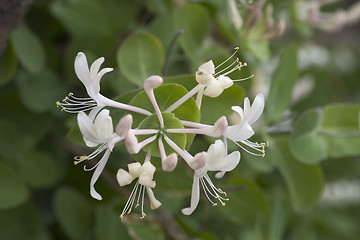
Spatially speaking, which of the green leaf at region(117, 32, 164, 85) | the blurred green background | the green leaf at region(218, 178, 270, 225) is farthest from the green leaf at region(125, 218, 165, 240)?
the green leaf at region(117, 32, 164, 85)

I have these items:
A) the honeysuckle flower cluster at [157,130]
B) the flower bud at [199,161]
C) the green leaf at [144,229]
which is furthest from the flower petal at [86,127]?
A: the green leaf at [144,229]

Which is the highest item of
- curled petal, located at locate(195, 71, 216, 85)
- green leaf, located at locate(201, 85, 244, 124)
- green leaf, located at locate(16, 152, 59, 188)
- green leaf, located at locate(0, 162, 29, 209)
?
curled petal, located at locate(195, 71, 216, 85)

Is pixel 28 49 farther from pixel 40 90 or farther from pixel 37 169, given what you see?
pixel 37 169

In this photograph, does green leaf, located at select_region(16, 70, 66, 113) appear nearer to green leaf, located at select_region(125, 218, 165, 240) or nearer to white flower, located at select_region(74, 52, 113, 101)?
green leaf, located at select_region(125, 218, 165, 240)

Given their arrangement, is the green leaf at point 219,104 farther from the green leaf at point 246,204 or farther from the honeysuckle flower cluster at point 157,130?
the green leaf at point 246,204

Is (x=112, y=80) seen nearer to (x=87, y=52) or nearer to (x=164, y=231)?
(x=87, y=52)

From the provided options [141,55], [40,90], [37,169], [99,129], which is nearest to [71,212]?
[37,169]
